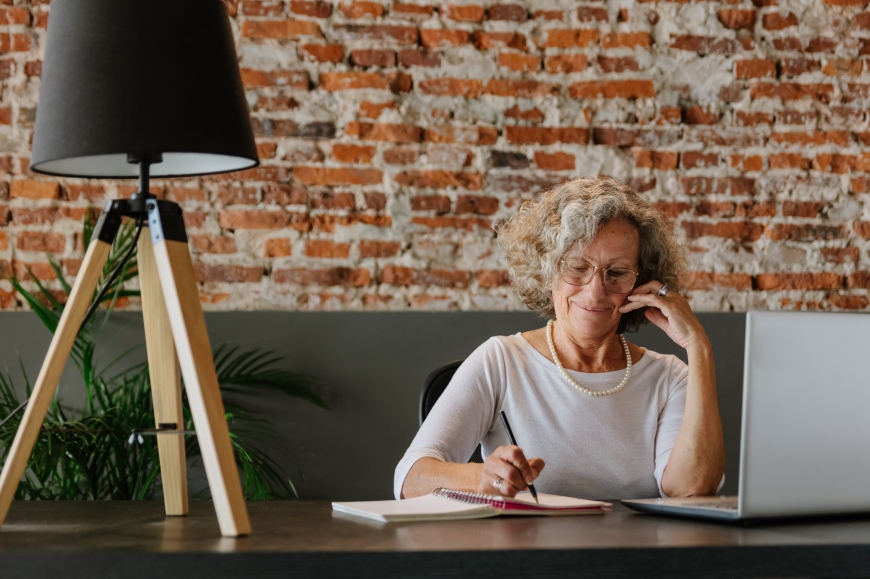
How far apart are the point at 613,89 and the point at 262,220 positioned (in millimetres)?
1290

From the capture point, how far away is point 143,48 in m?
1.15

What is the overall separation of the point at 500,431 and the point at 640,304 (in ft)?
1.53

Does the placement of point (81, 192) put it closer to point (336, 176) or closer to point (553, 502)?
point (336, 176)

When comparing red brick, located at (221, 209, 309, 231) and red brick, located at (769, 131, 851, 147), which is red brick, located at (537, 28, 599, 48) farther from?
red brick, located at (221, 209, 309, 231)

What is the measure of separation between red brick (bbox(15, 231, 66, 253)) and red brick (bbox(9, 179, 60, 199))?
0.12 m

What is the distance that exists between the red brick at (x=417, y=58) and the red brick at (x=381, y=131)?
0.22 metres

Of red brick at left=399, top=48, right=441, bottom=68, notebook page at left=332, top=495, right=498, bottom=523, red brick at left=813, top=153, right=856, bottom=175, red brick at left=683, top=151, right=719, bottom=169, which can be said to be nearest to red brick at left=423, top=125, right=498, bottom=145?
red brick at left=399, top=48, right=441, bottom=68

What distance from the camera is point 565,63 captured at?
2.88 m

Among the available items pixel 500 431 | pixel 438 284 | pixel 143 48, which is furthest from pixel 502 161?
pixel 143 48

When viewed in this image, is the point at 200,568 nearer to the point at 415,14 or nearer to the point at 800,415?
the point at 800,415

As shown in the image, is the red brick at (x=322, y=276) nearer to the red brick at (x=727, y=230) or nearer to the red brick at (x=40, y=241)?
the red brick at (x=40, y=241)

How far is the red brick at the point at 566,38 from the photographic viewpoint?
9.46 feet

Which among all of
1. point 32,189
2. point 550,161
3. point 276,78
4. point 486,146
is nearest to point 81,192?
point 32,189

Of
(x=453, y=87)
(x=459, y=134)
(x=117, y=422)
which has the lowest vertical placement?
(x=117, y=422)
